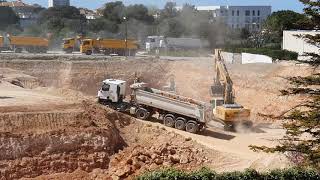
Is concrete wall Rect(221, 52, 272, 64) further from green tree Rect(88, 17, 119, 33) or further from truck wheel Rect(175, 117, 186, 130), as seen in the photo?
green tree Rect(88, 17, 119, 33)

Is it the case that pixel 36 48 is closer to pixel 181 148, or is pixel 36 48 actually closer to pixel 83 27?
pixel 83 27

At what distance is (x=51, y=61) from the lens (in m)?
52.6

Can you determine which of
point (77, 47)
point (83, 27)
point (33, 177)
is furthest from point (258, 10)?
point (33, 177)

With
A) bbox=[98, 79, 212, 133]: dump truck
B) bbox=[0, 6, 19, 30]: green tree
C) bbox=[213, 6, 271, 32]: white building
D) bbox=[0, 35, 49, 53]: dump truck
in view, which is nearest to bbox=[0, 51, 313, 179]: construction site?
bbox=[98, 79, 212, 133]: dump truck

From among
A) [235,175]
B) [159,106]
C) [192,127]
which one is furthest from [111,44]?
[235,175]

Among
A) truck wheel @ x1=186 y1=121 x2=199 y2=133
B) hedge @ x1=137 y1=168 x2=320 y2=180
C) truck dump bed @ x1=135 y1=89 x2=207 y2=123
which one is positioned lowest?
truck wheel @ x1=186 y1=121 x2=199 y2=133

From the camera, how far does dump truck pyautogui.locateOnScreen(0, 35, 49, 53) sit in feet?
225

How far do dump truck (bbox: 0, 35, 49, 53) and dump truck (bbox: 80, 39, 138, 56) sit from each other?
222 inches

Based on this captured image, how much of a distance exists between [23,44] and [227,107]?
4051 cm

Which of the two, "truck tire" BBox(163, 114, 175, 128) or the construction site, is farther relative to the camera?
"truck tire" BBox(163, 114, 175, 128)

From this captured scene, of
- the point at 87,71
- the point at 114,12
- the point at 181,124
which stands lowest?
the point at 181,124

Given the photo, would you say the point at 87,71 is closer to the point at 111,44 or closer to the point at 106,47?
the point at 106,47

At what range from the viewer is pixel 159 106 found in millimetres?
33844

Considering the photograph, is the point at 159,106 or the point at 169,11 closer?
the point at 159,106
